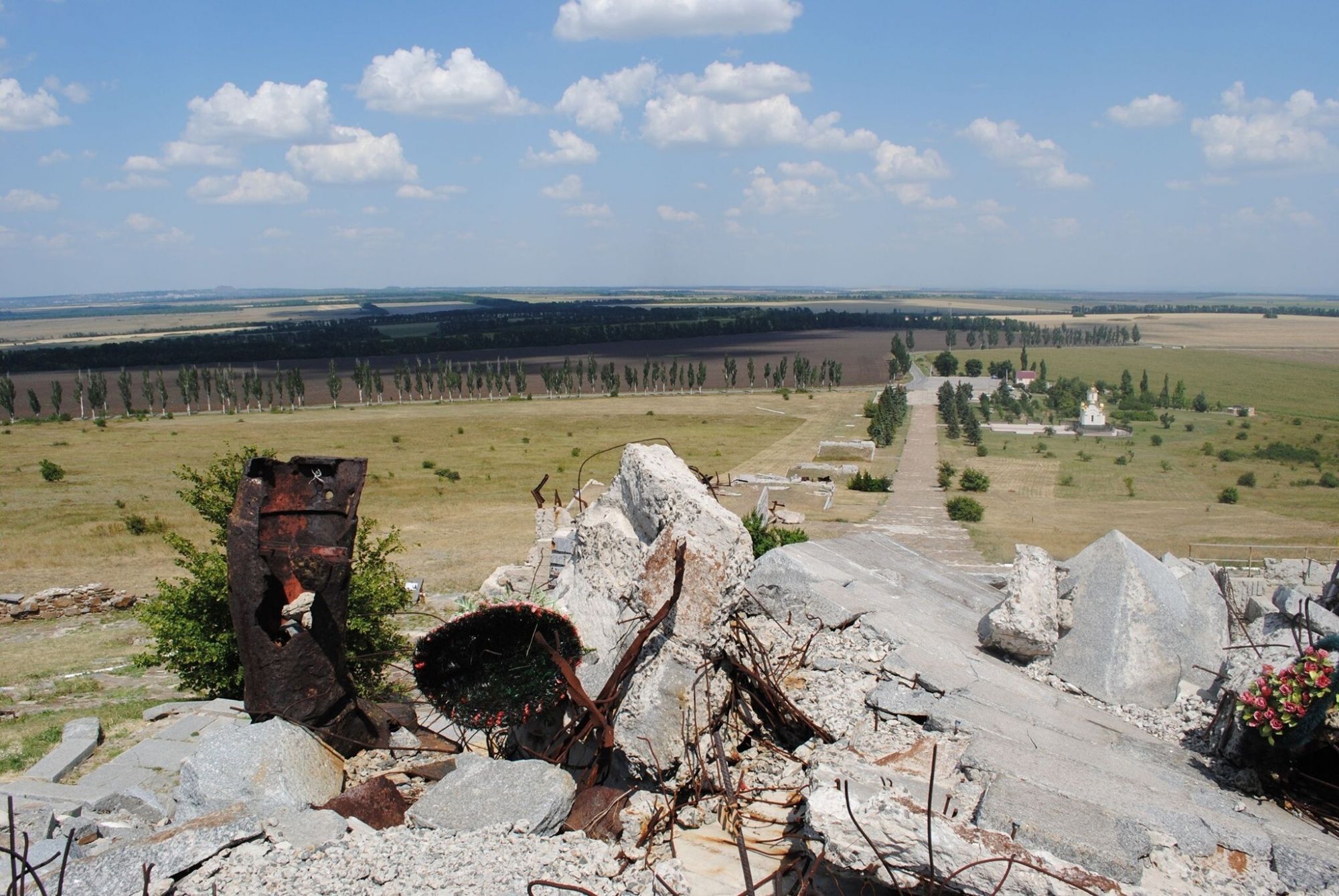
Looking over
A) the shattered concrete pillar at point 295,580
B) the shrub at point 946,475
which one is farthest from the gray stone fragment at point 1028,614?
the shrub at point 946,475

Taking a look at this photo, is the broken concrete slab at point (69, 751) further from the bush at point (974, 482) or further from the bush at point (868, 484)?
the bush at point (974, 482)

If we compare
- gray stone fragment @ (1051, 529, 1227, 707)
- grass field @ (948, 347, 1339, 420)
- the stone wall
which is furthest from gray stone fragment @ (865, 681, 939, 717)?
grass field @ (948, 347, 1339, 420)

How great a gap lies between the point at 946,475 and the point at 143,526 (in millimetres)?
39814

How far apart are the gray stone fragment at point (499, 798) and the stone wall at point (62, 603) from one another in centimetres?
2090

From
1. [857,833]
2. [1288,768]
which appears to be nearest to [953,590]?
[1288,768]

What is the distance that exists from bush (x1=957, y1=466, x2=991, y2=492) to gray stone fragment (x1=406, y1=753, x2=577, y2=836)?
4517 cm

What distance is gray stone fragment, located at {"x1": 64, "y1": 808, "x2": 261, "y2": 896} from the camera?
17.0 feet

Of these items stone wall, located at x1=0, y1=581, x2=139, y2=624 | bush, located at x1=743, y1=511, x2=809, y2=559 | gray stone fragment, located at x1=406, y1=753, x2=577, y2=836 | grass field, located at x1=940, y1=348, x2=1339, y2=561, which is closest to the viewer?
gray stone fragment, located at x1=406, y1=753, x2=577, y2=836

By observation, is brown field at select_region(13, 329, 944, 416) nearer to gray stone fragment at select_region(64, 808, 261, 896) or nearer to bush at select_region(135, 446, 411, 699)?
bush at select_region(135, 446, 411, 699)

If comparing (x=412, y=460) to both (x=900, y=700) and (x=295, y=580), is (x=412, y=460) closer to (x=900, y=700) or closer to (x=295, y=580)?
(x=295, y=580)

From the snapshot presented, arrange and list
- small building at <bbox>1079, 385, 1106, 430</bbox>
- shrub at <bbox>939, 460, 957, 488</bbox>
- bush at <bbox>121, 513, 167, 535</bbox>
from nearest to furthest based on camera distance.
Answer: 1. bush at <bbox>121, 513, 167, 535</bbox>
2. shrub at <bbox>939, 460, 957, 488</bbox>
3. small building at <bbox>1079, 385, 1106, 430</bbox>

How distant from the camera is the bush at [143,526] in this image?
34.7m

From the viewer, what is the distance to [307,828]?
19.2 ft

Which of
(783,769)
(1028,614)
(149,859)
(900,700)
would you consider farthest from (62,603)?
(1028,614)
